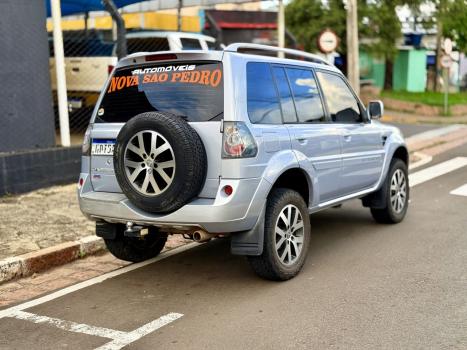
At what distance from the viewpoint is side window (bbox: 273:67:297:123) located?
512cm

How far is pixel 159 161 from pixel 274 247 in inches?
45.5

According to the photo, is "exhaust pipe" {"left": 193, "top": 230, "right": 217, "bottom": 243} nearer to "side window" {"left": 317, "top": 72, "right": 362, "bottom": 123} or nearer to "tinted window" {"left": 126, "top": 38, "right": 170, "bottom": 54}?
"side window" {"left": 317, "top": 72, "right": 362, "bottom": 123}

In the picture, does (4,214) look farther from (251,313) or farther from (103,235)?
(251,313)

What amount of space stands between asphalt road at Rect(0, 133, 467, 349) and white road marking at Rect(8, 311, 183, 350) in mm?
20

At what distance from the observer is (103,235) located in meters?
5.14

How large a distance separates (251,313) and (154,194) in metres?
1.14

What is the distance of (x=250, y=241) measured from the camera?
4.60 meters

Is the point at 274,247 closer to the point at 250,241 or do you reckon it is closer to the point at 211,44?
the point at 250,241

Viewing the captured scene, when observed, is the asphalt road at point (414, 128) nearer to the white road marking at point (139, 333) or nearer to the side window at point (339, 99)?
the side window at point (339, 99)

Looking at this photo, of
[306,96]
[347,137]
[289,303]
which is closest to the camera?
[289,303]

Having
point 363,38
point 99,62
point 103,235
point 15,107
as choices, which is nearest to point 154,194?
point 103,235

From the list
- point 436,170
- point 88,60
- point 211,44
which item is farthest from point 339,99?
point 211,44

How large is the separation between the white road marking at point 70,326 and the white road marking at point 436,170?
6.76 m

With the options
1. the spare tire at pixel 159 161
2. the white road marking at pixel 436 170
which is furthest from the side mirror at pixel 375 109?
the white road marking at pixel 436 170
